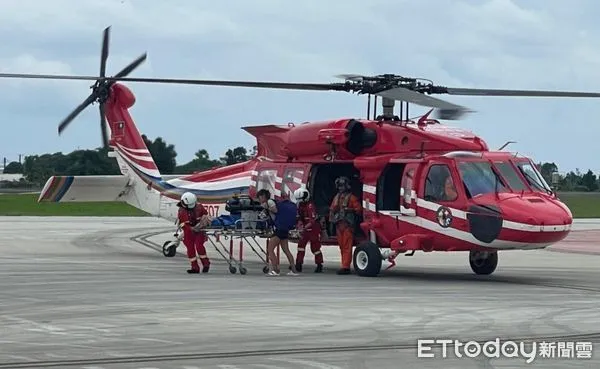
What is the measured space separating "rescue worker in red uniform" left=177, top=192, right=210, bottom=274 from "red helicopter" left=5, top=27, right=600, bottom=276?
224 cm

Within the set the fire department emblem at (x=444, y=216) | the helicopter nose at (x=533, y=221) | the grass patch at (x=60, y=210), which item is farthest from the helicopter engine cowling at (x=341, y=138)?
the grass patch at (x=60, y=210)

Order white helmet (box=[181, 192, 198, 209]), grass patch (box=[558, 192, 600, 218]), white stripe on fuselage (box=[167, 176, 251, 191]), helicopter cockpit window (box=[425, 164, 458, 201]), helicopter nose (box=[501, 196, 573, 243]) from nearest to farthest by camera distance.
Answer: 1. helicopter nose (box=[501, 196, 573, 243])
2. helicopter cockpit window (box=[425, 164, 458, 201])
3. white helmet (box=[181, 192, 198, 209])
4. white stripe on fuselage (box=[167, 176, 251, 191])
5. grass patch (box=[558, 192, 600, 218])

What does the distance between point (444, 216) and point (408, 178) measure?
1137 millimetres

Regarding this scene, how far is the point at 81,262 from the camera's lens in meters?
23.4

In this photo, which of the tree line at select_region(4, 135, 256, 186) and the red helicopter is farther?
the tree line at select_region(4, 135, 256, 186)

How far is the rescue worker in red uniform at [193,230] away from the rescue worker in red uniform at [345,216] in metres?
2.38

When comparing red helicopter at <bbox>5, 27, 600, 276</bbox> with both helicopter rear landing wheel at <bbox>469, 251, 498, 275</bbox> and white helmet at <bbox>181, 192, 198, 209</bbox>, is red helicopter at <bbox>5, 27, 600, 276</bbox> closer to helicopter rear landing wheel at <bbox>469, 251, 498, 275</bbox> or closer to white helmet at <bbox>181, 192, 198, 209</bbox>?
helicopter rear landing wheel at <bbox>469, 251, 498, 275</bbox>

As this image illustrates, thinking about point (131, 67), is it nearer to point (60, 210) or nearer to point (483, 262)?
point (483, 262)

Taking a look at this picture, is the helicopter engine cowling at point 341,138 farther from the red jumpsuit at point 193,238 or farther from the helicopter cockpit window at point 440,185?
the red jumpsuit at point 193,238

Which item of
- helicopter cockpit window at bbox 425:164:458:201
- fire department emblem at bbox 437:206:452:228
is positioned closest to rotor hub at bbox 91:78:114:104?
helicopter cockpit window at bbox 425:164:458:201

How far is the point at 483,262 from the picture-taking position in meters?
21.1

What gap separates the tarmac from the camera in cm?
1001

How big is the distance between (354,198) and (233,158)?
1002 cm

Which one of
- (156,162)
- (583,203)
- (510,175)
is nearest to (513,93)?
(510,175)
